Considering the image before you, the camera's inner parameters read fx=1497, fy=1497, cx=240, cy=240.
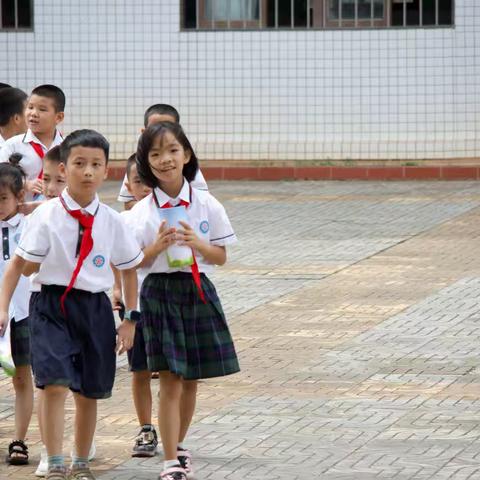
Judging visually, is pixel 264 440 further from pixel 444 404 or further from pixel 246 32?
pixel 246 32

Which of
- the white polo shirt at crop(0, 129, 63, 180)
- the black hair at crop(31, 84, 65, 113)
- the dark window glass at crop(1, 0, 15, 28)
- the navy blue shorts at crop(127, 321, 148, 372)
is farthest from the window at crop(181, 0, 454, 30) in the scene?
the navy blue shorts at crop(127, 321, 148, 372)

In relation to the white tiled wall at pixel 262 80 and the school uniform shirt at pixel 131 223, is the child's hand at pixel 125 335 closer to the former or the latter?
the school uniform shirt at pixel 131 223

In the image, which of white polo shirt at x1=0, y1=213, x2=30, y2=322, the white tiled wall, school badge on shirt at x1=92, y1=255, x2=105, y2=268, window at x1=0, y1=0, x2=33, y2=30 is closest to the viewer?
school badge on shirt at x1=92, y1=255, x2=105, y2=268

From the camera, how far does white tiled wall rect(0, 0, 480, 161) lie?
1942cm

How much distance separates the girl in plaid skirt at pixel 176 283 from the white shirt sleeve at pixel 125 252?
0.29 ft

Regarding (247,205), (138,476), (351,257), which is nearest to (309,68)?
(247,205)

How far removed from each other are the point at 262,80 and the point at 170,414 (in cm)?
1367

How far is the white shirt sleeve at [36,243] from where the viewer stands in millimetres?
6234

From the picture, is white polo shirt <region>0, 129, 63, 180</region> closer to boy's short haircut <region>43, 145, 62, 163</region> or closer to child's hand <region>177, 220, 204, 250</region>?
boy's short haircut <region>43, 145, 62, 163</region>

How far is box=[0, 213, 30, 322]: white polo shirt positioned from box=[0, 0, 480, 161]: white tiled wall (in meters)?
12.8

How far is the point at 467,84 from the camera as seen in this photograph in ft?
63.6

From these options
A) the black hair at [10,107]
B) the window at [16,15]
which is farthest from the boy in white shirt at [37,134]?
the window at [16,15]

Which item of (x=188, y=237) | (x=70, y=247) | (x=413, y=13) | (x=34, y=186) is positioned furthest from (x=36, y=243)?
(x=413, y=13)

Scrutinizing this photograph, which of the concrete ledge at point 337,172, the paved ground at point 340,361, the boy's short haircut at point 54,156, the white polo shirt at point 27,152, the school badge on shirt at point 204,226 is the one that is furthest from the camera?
the concrete ledge at point 337,172
